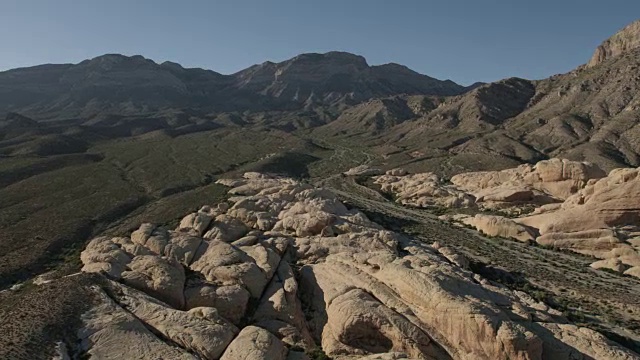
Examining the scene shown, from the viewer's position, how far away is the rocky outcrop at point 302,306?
30.2 meters

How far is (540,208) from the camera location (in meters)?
76.4

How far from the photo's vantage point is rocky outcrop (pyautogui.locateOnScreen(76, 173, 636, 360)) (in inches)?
1190

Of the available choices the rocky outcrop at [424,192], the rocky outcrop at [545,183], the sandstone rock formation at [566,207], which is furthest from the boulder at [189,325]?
the rocky outcrop at [424,192]

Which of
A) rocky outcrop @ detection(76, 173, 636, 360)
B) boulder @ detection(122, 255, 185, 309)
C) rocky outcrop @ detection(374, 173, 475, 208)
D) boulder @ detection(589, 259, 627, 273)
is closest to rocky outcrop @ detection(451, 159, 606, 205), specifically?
rocky outcrop @ detection(374, 173, 475, 208)

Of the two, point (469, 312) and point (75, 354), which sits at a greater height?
point (469, 312)

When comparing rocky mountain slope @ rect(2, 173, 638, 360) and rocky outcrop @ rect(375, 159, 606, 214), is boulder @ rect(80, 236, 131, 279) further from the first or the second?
rocky outcrop @ rect(375, 159, 606, 214)

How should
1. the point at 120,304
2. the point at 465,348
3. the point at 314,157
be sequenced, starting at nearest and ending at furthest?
the point at 465,348
the point at 120,304
the point at 314,157

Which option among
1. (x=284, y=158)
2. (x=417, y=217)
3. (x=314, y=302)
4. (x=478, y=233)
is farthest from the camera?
(x=284, y=158)

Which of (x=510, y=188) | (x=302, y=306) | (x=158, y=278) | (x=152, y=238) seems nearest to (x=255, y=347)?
(x=302, y=306)

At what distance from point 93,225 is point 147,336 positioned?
177ft

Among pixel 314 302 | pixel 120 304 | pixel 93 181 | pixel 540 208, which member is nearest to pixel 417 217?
pixel 540 208

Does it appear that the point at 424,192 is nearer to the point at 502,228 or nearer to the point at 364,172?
the point at 502,228

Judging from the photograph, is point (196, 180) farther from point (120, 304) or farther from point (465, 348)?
point (465, 348)

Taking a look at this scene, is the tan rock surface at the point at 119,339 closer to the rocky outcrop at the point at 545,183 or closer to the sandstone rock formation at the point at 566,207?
the sandstone rock formation at the point at 566,207
